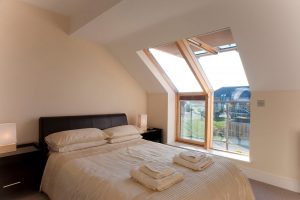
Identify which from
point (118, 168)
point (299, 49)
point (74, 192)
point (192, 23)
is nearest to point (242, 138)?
point (299, 49)

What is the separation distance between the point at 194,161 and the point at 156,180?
61 cm

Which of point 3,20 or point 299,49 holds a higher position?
point 3,20

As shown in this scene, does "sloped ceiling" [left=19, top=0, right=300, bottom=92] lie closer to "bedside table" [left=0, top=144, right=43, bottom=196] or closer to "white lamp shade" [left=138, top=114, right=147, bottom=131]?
"white lamp shade" [left=138, top=114, right=147, bottom=131]

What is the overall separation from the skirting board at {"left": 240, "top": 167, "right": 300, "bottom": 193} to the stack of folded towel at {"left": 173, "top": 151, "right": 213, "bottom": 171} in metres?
1.44

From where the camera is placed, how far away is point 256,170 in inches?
120

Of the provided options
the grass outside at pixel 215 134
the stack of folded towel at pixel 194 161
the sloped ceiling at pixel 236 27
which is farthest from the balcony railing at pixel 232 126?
the stack of folded towel at pixel 194 161

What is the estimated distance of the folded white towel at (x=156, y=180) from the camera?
153 centimetres

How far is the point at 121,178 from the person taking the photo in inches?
69.0

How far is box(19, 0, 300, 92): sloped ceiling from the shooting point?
210 centimetres

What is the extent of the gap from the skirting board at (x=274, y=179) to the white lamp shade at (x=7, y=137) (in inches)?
137

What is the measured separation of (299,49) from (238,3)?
0.96 m

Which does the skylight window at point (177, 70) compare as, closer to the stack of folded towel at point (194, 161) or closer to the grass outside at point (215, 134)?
the grass outside at point (215, 134)

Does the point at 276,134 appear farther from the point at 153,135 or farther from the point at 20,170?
the point at 20,170

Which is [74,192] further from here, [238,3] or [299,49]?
[299,49]
